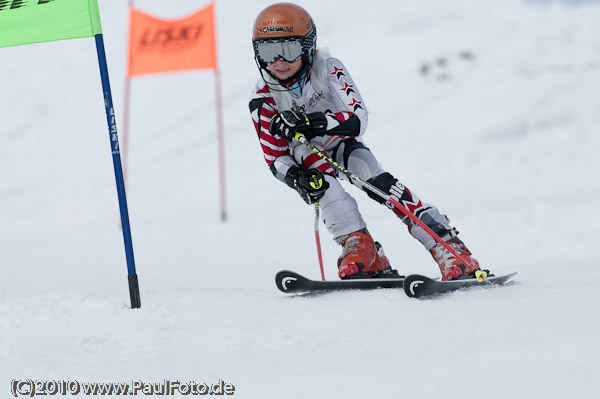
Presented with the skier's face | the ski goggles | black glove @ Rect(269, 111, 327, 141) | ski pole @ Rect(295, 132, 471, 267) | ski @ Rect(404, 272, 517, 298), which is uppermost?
the ski goggles

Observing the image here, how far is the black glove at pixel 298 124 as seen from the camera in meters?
4.23

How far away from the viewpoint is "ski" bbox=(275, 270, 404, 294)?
14.0 ft

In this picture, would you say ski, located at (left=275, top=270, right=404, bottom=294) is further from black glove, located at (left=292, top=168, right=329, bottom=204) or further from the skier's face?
the skier's face

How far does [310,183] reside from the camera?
4.35m

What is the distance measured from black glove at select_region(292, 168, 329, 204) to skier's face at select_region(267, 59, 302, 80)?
24.2 inches

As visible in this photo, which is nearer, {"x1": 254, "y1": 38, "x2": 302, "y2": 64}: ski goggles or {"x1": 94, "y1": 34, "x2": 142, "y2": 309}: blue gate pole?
{"x1": 94, "y1": 34, "x2": 142, "y2": 309}: blue gate pole

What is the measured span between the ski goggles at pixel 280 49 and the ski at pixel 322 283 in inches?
53.4

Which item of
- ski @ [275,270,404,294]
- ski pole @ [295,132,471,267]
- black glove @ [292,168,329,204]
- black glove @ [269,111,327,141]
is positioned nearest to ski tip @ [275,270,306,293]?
ski @ [275,270,404,294]

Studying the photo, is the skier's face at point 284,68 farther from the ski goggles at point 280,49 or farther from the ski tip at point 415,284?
the ski tip at point 415,284

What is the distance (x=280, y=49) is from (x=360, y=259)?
4.75ft

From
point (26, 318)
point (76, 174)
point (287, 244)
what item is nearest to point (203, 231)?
point (287, 244)

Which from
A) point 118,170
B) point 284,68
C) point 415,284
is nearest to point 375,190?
point 415,284

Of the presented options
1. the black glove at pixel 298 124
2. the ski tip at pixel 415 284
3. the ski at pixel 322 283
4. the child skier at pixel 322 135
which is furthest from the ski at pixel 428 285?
the black glove at pixel 298 124

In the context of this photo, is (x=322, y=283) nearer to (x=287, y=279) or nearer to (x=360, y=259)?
(x=287, y=279)
